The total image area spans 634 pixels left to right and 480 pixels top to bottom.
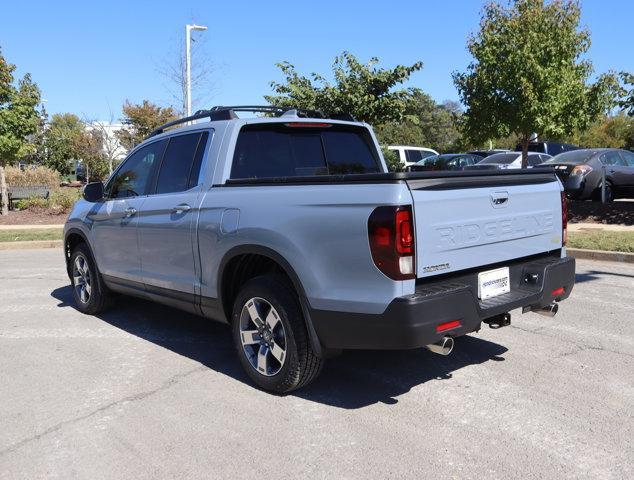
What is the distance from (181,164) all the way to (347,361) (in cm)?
211

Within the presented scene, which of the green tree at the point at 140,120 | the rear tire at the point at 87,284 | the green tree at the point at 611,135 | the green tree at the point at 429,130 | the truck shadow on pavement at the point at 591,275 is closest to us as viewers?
the rear tire at the point at 87,284

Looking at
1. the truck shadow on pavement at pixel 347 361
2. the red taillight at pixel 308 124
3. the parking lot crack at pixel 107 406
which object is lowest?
the truck shadow on pavement at pixel 347 361

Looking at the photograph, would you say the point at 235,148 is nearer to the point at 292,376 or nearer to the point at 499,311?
the point at 292,376

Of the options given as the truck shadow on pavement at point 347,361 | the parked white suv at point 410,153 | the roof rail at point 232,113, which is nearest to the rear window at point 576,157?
the parked white suv at point 410,153

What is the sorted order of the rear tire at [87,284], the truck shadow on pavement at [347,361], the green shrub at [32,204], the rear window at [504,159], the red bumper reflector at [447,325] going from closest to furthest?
1. the red bumper reflector at [447,325]
2. the truck shadow on pavement at [347,361]
3. the rear tire at [87,284]
4. the green shrub at [32,204]
5. the rear window at [504,159]

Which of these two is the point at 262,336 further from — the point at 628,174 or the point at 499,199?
the point at 628,174

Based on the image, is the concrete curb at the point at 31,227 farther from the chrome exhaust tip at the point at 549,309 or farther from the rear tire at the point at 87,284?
the chrome exhaust tip at the point at 549,309

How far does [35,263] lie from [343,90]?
32.7ft

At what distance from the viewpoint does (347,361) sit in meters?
4.73

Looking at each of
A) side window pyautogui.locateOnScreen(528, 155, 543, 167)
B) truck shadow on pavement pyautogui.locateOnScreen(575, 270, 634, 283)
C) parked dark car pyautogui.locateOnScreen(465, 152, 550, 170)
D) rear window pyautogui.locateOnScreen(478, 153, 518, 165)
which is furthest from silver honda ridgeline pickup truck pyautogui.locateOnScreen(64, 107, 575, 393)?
side window pyautogui.locateOnScreen(528, 155, 543, 167)

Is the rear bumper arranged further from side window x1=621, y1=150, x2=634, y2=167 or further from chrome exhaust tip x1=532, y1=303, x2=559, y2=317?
side window x1=621, y1=150, x2=634, y2=167

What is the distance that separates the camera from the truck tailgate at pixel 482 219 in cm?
339

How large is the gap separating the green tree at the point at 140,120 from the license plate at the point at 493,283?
34.3 meters

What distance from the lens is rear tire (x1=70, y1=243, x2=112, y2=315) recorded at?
6213 mm
